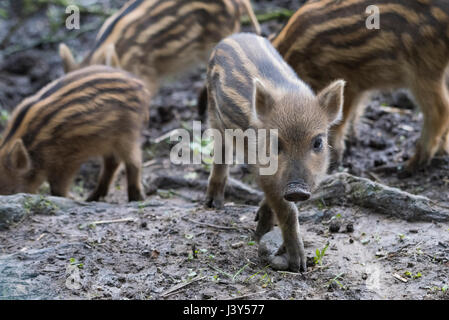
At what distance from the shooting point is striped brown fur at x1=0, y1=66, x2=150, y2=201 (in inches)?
194

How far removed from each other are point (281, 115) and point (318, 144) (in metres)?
0.27

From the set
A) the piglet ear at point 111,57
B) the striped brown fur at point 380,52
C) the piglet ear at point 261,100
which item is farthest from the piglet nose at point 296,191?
the piglet ear at point 111,57

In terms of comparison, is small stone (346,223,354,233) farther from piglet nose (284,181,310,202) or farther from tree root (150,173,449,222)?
piglet nose (284,181,310,202)

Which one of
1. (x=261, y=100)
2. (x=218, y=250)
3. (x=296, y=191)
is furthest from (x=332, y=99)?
(x=218, y=250)

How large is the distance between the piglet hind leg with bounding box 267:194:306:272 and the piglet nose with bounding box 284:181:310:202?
1.05 feet

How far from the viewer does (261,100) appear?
11.6 feet

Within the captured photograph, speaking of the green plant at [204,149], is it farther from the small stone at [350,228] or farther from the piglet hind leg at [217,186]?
the small stone at [350,228]

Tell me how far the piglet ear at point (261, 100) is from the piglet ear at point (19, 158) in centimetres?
224

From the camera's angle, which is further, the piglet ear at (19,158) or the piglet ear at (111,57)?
the piglet ear at (111,57)

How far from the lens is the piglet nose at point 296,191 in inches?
121

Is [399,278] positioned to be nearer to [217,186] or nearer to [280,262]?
[280,262]
